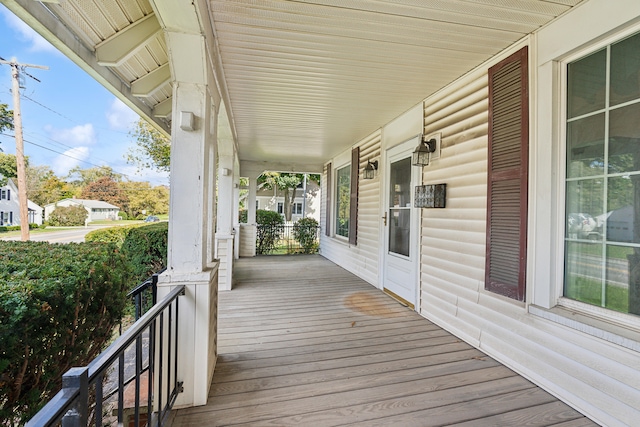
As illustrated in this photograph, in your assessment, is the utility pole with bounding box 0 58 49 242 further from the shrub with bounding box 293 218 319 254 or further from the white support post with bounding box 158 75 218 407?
the white support post with bounding box 158 75 218 407

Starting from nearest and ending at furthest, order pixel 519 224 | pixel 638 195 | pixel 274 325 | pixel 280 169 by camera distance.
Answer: pixel 638 195 → pixel 519 224 → pixel 274 325 → pixel 280 169

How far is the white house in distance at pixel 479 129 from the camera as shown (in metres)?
1.69

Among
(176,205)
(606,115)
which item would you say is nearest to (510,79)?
(606,115)

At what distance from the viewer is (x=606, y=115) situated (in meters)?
1.77

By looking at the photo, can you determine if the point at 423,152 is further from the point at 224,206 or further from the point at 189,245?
the point at 224,206

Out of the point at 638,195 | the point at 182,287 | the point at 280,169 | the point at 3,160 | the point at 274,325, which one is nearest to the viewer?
the point at 638,195

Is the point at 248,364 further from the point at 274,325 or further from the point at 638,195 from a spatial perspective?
the point at 638,195

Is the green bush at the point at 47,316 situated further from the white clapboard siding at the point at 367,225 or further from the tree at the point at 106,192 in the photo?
the tree at the point at 106,192

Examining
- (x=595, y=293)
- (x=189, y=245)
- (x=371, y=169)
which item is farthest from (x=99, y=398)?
(x=371, y=169)

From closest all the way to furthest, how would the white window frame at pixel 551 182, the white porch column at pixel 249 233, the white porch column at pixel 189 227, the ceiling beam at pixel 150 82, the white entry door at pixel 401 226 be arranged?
the white porch column at pixel 189 227 → the white window frame at pixel 551 182 → the ceiling beam at pixel 150 82 → the white entry door at pixel 401 226 → the white porch column at pixel 249 233

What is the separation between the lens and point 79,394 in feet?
2.43

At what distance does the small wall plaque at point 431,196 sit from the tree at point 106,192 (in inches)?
1471

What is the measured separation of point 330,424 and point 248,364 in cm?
90

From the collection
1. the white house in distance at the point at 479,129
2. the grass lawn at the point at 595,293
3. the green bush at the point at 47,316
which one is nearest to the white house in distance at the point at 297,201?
the white house in distance at the point at 479,129
